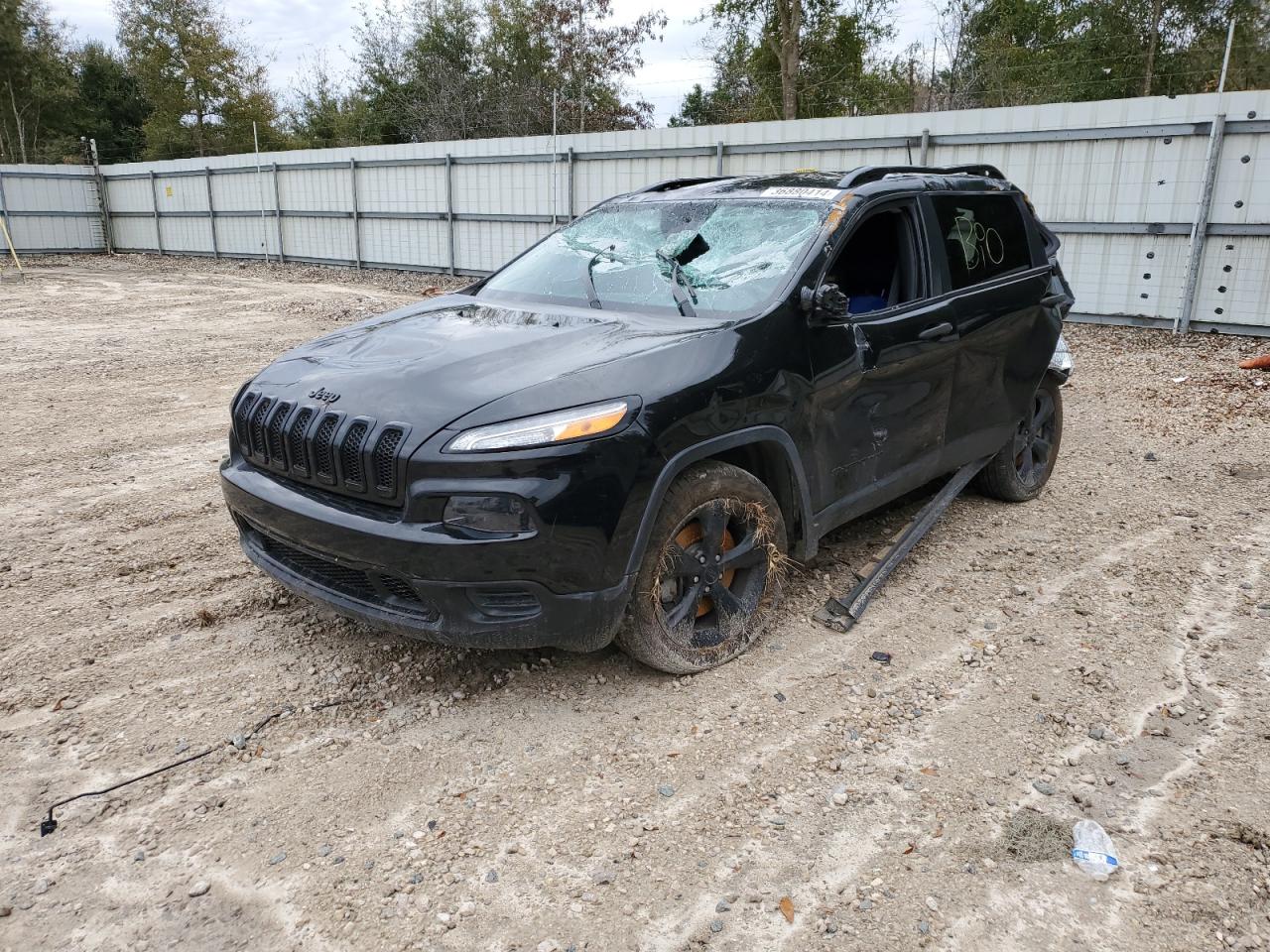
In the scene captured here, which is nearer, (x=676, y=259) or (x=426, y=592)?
(x=426, y=592)

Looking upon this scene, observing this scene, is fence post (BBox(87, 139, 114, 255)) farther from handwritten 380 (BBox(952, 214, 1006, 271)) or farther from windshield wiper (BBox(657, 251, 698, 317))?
handwritten 380 (BBox(952, 214, 1006, 271))

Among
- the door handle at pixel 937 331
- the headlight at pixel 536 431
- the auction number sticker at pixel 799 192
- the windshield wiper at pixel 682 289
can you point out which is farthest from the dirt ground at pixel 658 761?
the auction number sticker at pixel 799 192

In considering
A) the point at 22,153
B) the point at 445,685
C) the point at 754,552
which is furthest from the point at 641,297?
the point at 22,153

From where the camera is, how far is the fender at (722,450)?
120 inches

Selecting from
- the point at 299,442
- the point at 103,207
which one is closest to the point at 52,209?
the point at 103,207

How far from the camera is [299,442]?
3160 millimetres

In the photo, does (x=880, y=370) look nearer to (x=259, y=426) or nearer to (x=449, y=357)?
(x=449, y=357)

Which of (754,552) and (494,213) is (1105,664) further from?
(494,213)

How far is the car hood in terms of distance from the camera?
3.01m

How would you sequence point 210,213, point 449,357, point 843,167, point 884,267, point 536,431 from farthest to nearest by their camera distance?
point 210,213 → point 843,167 → point 884,267 → point 449,357 → point 536,431

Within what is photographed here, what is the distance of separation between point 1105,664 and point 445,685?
8.39 ft

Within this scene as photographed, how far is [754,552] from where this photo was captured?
3.57 m

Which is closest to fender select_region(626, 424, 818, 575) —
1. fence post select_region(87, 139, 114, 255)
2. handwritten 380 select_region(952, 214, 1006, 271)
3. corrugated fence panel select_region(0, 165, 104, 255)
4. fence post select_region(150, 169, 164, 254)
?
handwritten 380 select_region(952, 214, 1006, 271)

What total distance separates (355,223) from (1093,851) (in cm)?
2107
